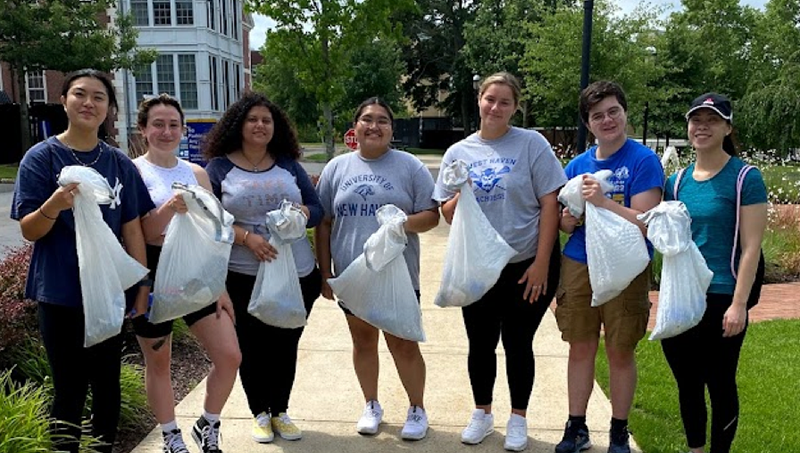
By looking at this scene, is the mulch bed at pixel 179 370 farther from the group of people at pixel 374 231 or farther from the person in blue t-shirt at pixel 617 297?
the person in blue t-shirt at pixel 617 297

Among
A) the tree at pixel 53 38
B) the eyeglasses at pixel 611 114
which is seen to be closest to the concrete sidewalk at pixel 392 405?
the eyeglasses at pixel 611 114

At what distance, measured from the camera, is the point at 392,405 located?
13.7 feet

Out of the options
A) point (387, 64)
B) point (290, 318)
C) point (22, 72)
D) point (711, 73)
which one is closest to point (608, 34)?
point (711, 73)

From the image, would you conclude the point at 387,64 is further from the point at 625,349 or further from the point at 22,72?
the point at 625,349

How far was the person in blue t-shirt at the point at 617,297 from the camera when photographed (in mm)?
3049

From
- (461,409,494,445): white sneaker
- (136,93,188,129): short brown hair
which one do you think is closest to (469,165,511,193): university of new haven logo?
(461,409,494,445): white sneaker

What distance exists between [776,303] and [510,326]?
4908mm

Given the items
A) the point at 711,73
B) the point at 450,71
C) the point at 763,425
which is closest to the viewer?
the point at 763,425

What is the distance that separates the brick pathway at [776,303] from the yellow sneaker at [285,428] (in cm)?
359

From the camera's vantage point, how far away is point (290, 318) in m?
3.34

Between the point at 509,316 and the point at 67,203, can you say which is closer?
the point at 67,203

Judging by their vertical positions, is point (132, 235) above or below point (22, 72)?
below

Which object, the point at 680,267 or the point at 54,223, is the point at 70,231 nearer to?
the point at 54,223

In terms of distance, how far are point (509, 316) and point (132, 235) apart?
1.88 meters
